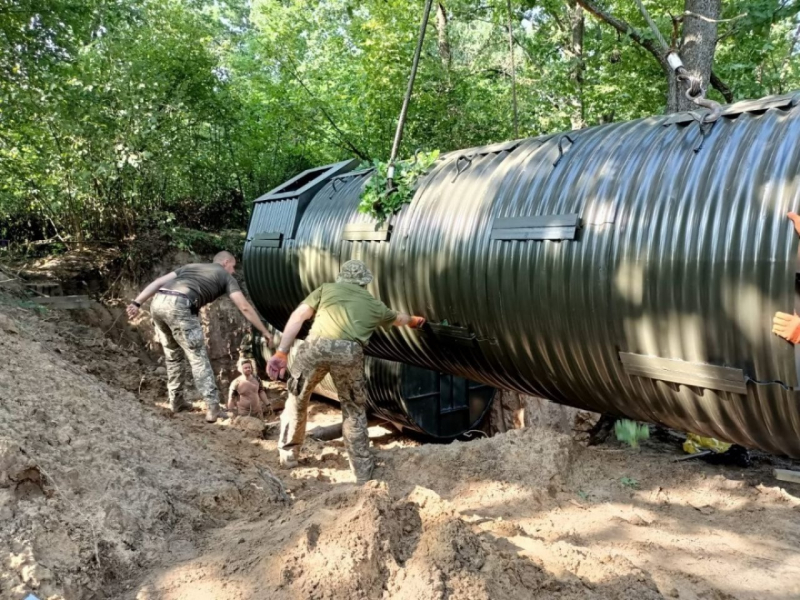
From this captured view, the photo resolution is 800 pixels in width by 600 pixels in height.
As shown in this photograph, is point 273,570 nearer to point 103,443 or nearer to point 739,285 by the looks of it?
point 103,443

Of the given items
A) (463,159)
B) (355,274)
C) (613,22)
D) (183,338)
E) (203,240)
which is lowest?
(183,338)

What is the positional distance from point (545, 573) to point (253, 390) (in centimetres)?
473

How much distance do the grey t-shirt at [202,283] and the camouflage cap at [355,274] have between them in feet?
6.06

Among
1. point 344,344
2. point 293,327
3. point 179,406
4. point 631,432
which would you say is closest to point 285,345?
point 293,327

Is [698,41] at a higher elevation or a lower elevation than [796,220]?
higher

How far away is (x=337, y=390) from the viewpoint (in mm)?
5078

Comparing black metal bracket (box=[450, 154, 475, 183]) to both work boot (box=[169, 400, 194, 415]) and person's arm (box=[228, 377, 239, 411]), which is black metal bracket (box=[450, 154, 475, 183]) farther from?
work boot (box=[169, 400, 194, 415])

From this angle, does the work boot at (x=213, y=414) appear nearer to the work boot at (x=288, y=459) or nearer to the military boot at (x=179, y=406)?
the military boot at (x=179, y=406)

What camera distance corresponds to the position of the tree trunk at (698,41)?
6609mm

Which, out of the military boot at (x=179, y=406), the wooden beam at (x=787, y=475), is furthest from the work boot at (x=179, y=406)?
the wooden beam at (x=787, y=475)

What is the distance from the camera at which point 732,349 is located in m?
2.73

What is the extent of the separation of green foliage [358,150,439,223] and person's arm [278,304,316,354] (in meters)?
1.06

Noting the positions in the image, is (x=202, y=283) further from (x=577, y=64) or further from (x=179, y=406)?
(x=577, y=64)

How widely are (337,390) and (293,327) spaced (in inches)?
27.6
